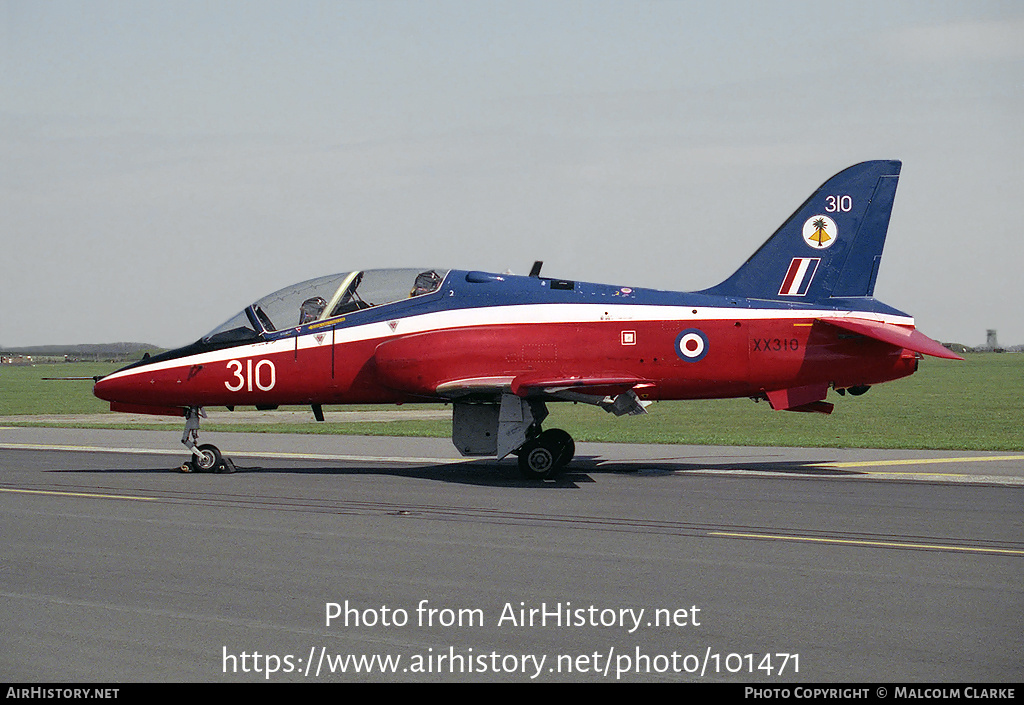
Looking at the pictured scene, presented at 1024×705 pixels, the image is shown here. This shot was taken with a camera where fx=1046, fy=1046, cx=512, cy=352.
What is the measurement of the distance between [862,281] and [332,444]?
528 inches

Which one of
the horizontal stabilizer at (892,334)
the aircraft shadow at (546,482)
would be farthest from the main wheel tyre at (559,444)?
the horizontal stabilizer at (892,334)

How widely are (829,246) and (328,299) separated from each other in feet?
31.3

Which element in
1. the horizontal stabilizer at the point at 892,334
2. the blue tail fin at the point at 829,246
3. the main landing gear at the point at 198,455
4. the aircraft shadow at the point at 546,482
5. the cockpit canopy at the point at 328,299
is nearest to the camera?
the horizontal stabilizer at the point at 892,334

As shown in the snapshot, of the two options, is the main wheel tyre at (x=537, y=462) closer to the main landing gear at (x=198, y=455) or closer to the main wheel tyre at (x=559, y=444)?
the main wheel tyre at (x=559, y=444)

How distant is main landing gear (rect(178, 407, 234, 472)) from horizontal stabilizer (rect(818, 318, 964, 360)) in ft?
37.6

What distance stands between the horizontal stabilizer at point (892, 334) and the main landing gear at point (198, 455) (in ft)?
37.6

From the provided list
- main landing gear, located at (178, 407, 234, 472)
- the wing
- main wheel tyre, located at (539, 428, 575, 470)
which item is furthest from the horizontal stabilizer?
main landing gear, located at (178, 407, 234, 472)

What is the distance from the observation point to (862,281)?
782 inches

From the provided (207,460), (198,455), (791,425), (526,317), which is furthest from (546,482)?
(791,425)

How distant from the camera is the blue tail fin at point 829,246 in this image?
779 inches

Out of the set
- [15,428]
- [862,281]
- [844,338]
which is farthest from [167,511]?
[15,428]

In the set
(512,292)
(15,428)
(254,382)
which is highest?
(512,292)
